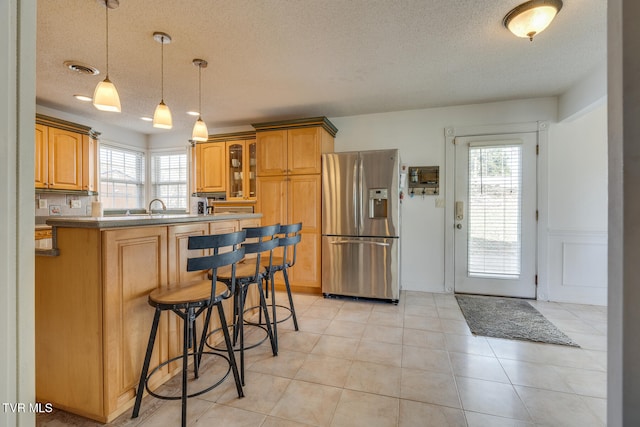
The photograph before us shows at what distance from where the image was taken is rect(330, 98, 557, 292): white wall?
3715 millimetres

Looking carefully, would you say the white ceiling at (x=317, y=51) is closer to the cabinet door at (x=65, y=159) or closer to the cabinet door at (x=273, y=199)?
the cabinet door at (x=65, y=159)

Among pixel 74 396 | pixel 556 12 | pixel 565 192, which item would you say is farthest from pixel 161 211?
pixel 565 192

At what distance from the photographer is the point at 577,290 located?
3.37m

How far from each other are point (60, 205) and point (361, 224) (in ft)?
13.5

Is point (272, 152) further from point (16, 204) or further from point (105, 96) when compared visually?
point (16, 204)

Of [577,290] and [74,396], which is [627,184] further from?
[577,290]

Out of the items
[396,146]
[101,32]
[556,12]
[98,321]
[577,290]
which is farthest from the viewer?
[396,146]

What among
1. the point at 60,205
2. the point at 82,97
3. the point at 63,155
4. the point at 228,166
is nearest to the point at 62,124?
the point at 63,155

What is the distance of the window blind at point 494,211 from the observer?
352 cm

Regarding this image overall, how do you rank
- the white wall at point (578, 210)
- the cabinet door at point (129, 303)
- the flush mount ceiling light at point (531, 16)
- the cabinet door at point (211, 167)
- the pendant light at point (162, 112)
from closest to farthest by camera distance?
the cabinet door at point (129, 303), the flush mount ceiling light at point (531, 16), the pendant light at point (162, 112), the white wall at point (578, 210), the cabinet door at point (211, 167)

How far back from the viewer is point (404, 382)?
188 centimetres

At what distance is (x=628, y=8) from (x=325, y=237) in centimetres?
306

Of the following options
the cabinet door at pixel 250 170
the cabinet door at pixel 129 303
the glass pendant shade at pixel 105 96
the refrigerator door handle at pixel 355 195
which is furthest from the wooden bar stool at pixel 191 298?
the cabinet door at pixel 250 170

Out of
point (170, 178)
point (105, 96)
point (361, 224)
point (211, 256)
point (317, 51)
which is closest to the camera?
point (211, 256)
